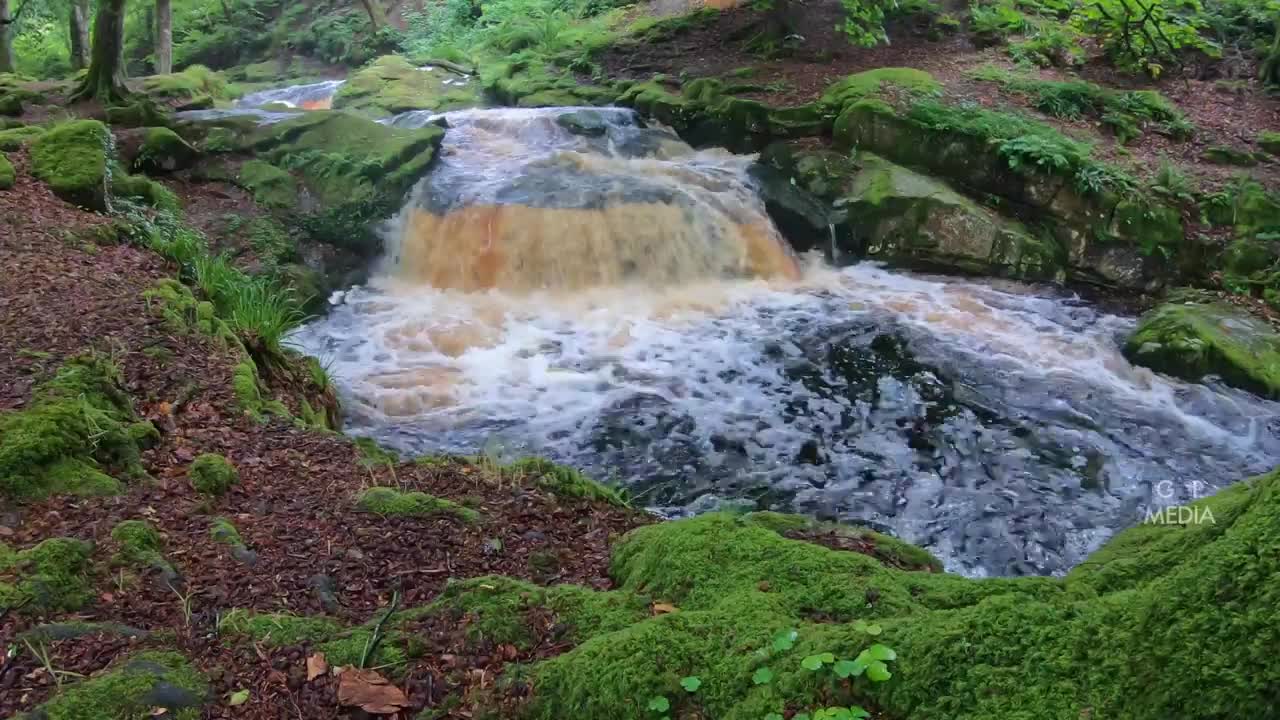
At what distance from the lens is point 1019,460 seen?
6.70m

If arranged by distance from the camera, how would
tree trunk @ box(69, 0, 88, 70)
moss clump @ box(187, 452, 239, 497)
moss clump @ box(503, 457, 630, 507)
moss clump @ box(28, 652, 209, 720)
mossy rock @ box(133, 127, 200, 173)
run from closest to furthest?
moss clump @ box(28, 652, 209, 720) → moss clump @ box(187, 452, 239, 497) → moss clump @ box(503, 457, 630, 507) → mossy rock @ box(133, 127, 200, 173) → tree trunk @ box(69, 0, 88, 70)

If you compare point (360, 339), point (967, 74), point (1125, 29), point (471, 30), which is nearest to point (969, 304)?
point (1125, 29)

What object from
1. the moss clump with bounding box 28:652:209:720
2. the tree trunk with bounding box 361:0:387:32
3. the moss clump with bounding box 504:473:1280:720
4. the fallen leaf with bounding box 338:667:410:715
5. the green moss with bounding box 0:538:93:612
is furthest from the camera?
the tree trunk with bounding box 361:0:387:32

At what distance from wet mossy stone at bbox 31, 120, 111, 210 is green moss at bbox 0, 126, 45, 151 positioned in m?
0.21

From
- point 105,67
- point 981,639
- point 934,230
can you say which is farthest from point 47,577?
point 105,67

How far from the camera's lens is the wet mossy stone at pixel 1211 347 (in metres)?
7.86

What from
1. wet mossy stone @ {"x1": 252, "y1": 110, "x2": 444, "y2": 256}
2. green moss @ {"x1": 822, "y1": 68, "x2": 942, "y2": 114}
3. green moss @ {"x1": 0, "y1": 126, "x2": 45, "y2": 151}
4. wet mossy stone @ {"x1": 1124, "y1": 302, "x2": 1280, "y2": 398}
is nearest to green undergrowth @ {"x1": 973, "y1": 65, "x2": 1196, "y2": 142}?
green moss @ {"x1": 822, "y1": 68, "x2": 942, "y2": 114}

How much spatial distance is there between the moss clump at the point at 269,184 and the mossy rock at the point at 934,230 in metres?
7.41

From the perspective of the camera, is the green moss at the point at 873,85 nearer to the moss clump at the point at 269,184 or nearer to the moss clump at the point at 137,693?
the moss clump at the point at 269,184

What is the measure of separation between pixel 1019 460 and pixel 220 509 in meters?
5.94

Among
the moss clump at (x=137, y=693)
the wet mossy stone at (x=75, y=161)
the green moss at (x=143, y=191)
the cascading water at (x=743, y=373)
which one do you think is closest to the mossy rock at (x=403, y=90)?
the cascading water at (x=743, y=373)

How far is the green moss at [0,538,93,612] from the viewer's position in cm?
292

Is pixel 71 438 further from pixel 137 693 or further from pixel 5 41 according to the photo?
pixel 5 41

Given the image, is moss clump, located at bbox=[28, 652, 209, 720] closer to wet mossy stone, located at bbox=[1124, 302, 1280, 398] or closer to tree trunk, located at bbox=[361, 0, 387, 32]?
wet mossy stone, located at bbox=[1124, 302, 1280, 398]
